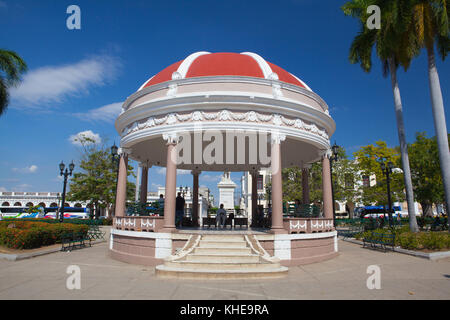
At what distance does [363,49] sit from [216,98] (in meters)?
12.7

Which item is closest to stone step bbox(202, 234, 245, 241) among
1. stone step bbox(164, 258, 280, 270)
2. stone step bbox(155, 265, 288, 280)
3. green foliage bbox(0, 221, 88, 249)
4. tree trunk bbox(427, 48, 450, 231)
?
stone step bbox(164, 258, 280, 270)

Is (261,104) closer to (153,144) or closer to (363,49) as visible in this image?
(153,144)

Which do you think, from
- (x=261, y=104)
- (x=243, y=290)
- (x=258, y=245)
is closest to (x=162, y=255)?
(x=258, y=245)

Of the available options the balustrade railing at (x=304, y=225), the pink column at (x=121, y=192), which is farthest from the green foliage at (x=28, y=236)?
the balustrade railing at (x=304, y=225)

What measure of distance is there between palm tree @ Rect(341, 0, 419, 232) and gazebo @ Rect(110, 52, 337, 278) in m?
5.89

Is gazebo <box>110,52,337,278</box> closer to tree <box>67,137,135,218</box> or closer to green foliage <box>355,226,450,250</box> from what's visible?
green foliage <box>355,226,450,250</box>

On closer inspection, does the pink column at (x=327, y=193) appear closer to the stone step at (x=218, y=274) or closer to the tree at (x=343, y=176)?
the stone step at (x=218, y=274)

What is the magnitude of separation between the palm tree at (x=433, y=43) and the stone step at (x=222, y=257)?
11.5 metres

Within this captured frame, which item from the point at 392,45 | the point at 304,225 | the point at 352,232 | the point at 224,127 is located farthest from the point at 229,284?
the point at 352,232

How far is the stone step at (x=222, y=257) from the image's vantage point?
8.73 metres

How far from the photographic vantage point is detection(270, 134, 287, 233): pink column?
1077 centimetres

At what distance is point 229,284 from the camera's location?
719 cm

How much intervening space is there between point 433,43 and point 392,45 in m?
2.14

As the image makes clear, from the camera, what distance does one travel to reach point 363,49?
17.9 metres
